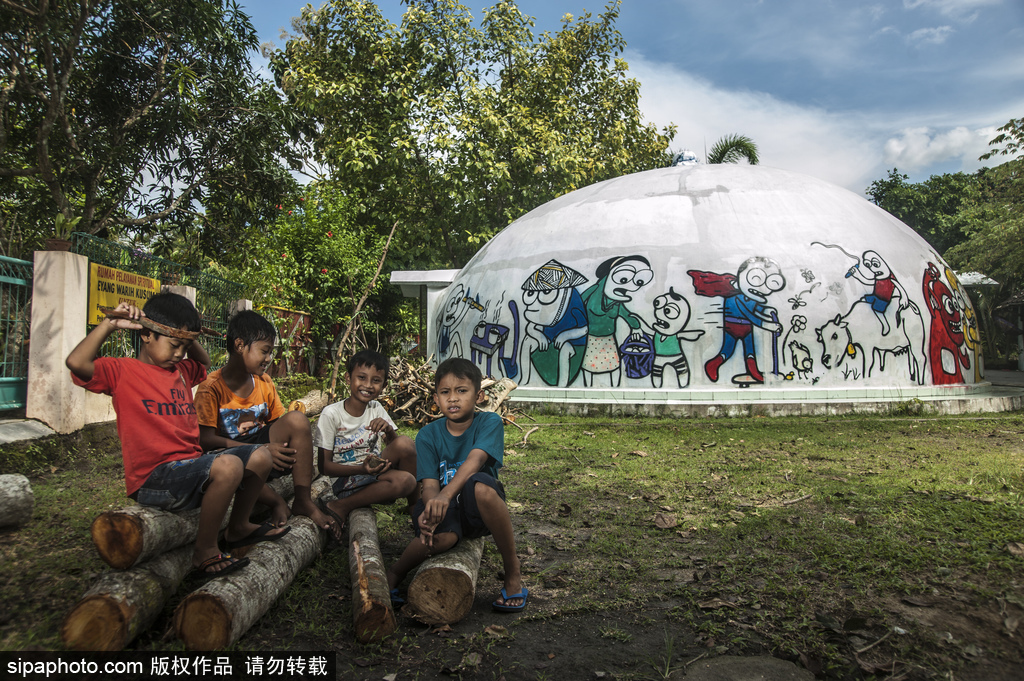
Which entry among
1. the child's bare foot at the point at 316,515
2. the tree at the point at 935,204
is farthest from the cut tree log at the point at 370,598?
the tree at the point at 935,204

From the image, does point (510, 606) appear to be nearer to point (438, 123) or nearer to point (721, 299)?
point (721, 299)

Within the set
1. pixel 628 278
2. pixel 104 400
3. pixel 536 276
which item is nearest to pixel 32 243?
pixel 104 400

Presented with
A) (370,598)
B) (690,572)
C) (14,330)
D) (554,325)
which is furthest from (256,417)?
(554,325)

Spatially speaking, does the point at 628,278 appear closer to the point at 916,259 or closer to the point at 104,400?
the point at 916,259

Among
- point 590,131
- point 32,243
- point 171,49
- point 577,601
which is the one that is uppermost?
point 590,131

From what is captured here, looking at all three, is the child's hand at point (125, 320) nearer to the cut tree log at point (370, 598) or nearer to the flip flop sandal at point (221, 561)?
the flip flop sandal at point (221, 561)

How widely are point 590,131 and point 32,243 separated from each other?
1805 cm

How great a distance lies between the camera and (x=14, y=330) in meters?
6.59

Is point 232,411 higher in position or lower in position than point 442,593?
higher

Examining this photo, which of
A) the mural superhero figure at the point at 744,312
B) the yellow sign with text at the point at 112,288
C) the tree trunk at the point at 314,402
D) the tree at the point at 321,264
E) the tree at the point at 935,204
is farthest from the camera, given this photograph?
the tree at the point at 935,204

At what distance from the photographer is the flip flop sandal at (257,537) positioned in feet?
11.0

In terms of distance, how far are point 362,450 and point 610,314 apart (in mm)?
8208

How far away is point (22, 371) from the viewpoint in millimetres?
6645

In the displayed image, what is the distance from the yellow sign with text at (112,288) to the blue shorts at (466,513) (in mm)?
5959
